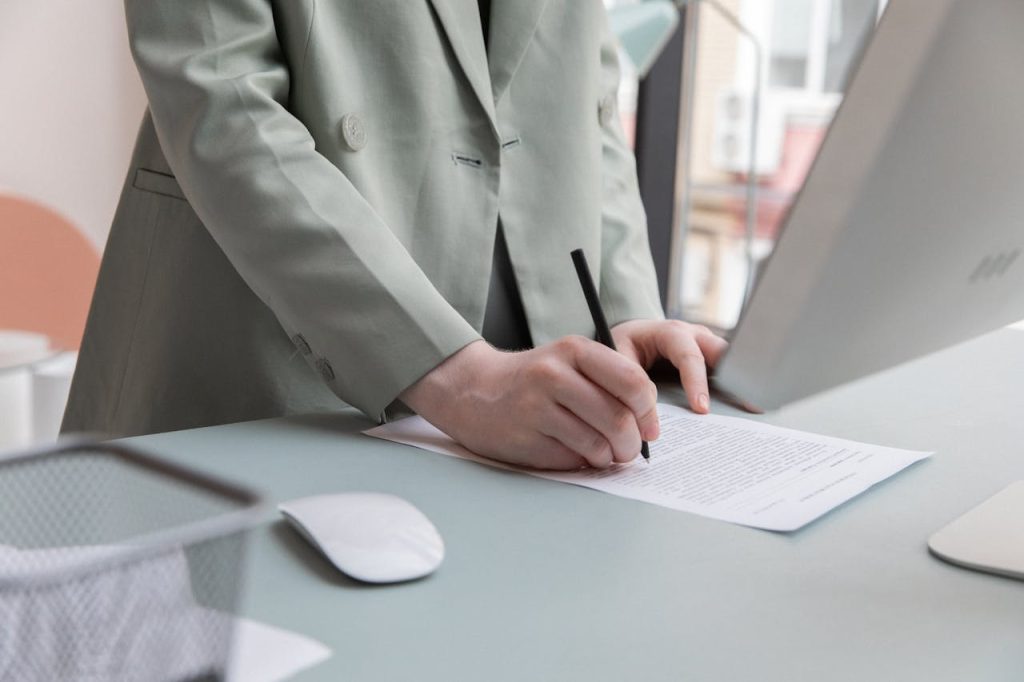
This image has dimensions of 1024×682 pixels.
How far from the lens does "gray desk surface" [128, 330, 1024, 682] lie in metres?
0.56

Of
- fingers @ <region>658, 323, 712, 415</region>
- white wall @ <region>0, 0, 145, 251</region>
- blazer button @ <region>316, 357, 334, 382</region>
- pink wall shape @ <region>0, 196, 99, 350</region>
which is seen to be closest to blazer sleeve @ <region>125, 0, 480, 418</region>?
blazer button @ <region>316, 357, 334, 382</region>

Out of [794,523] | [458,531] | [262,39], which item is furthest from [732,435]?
[262,39]

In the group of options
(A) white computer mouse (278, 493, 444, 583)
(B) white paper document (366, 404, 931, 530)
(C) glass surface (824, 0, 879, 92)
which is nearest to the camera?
(A) white computer mouse (278, 493, 444, 583)

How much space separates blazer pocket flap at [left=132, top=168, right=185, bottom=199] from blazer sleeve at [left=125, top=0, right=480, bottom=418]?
13 centimetres

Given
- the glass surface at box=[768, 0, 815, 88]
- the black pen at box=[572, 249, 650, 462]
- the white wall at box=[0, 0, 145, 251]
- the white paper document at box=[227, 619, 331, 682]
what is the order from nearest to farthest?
the white paper document at box=[227, 619, 331, 682]
the black pen at box=[572, 249, 650, 462]
the white wall at box=[0, 0, 145, 251]
the glass surface at box=[768, 0, 815, 88]

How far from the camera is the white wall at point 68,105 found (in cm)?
304

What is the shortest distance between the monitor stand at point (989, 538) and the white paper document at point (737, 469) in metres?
0.08

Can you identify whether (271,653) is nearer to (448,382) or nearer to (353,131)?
(448,382)

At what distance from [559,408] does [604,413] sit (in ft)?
0.13

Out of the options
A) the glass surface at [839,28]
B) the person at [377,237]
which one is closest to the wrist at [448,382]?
the person at [377,237]

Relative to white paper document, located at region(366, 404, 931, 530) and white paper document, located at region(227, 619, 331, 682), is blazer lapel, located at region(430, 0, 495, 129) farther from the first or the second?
white paper document, located at region(227, 619, 331, 682)

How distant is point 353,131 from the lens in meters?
1.08

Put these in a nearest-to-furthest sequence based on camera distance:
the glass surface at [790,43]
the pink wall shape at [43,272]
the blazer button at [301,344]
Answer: the blazer button at [301,344] → the pink wall shape at [43,272] → the glass surface at [790,43]

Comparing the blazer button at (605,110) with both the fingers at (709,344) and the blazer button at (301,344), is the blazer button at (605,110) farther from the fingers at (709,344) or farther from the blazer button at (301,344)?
the blazer button at (301,344)
